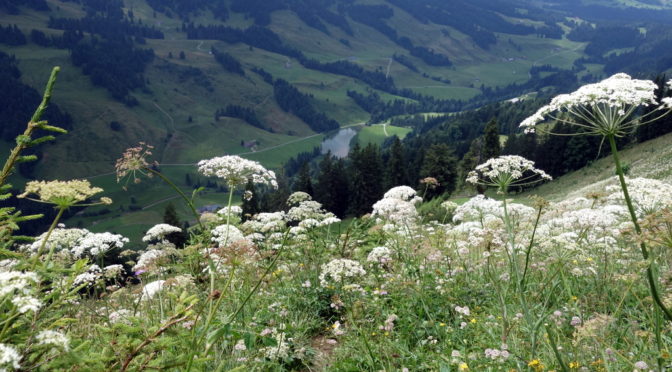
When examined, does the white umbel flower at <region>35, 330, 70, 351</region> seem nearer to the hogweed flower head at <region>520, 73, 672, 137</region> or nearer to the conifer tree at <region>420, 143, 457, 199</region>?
the hogweed flower head at <region>520, 73, 672, 137</region>

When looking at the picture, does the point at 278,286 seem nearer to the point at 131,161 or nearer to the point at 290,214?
the point at 290,214

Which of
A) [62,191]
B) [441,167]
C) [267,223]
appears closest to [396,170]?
[441,167]

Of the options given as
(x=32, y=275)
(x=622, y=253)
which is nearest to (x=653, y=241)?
(x=32, y=275)

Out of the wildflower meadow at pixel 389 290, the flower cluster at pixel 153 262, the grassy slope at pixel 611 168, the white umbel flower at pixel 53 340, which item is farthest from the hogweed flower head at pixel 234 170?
the grassy slope at pixel 611 168

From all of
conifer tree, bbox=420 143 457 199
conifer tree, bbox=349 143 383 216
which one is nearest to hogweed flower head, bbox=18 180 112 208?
conifer tree, bbox=420 143 457 199

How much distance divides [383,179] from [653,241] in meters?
95.4

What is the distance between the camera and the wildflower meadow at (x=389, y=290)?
3.18 metres

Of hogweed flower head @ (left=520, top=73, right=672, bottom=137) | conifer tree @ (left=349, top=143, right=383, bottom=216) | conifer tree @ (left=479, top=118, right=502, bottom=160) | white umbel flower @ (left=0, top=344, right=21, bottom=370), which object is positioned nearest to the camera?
white umbel flower @ (left=0, top=344, right=21, bottom=370)

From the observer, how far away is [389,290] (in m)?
9.21

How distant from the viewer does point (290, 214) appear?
1100cm

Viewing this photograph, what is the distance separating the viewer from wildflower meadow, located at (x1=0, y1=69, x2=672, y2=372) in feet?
10.4

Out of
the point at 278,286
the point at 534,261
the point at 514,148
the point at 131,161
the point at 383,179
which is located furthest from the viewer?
the point at 514,148

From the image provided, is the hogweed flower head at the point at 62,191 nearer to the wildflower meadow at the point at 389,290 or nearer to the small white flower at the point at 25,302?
the wildflower meadow at the point at 389,290

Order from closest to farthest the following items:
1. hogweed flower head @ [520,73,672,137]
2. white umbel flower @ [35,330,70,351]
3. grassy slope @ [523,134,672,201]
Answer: white umbel flower @ [35,330,70,351]
hogweed flower head @ [520,73,672,137]
grassy slope @ [523,134,672,201]
